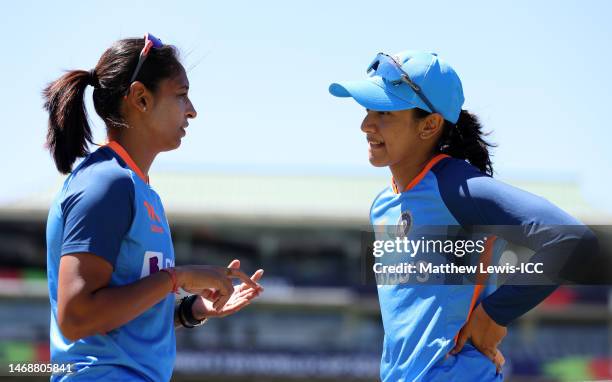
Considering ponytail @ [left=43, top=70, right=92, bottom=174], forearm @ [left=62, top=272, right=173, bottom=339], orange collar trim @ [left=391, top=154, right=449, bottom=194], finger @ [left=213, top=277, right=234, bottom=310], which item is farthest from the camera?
orange collar trim @ [left=391, top=154, right=449, bottom=194]

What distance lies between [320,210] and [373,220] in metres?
25.1

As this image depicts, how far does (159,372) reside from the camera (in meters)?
2.92

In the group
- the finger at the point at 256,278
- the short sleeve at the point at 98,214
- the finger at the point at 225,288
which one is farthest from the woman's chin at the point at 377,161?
the short sleeve at the point at 98,214

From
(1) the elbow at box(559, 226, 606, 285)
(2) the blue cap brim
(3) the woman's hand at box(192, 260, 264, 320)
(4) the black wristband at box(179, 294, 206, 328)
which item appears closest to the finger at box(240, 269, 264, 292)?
(3) the woman's hand at box(192, 260, 264, 320)

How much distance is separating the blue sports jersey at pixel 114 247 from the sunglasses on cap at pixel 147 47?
0.91ft

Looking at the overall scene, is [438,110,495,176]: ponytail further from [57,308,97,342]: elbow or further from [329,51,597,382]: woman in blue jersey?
[57,308,97,342]: elbow

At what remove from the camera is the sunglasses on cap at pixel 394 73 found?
10.6 feet

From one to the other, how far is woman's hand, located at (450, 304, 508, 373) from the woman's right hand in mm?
718

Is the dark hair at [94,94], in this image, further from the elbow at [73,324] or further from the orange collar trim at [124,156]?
the elbow at [73,324]

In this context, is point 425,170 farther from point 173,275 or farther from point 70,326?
point 70,326

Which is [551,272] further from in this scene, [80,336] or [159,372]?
[80,336]

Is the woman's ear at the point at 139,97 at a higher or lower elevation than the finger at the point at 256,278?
higher

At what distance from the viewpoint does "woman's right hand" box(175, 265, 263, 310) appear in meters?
2.88

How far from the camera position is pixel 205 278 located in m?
2.92
